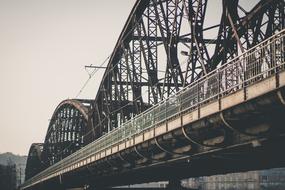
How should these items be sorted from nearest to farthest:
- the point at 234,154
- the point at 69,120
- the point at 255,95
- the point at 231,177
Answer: the point at 255,95, the point at 234,154, the point at 69,120, the point at 231,177

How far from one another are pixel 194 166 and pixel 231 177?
114 metres

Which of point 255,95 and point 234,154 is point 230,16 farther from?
point 255,95

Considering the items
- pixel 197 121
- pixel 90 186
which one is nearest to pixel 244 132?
pixel 197 121

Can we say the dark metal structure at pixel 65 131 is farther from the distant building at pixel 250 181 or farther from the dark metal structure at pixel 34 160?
the distant building at pixel 250 181

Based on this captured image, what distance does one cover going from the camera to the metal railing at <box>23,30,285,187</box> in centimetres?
1421

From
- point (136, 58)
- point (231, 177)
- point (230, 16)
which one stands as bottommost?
point (231, 177)

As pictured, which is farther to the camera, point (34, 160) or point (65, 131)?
point (34, 160)

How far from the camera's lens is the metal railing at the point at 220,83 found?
559 inches

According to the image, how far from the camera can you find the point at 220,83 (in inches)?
685

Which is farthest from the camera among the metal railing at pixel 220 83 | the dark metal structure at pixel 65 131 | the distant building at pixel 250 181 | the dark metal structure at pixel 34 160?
the dark metal structure at pixel 34 160

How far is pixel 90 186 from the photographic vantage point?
45531 mm

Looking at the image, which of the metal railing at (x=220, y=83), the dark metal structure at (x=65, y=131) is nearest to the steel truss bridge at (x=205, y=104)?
the metal railing at (x=220, y=83)

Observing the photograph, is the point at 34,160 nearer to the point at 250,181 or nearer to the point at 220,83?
the point at 250,181

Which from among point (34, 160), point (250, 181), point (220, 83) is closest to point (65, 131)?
point (34, 160)
